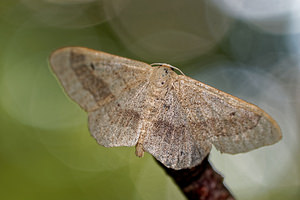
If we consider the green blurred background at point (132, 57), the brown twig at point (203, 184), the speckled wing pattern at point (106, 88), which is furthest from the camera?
the green blurred background at point (132, 57)

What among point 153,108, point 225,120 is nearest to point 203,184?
point 225,120

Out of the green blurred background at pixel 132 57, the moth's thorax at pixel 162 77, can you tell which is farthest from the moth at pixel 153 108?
the green blurred background at pixel 132 57

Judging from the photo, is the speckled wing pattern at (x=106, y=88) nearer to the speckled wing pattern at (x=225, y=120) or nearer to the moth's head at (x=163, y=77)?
the moth's head at (x=163, y=77)

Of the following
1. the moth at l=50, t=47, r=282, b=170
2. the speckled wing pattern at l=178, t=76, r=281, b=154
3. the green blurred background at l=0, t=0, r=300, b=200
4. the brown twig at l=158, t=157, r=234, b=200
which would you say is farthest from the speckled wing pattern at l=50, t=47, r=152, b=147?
the green blurred background at l=0, t=0, r=300, b=200

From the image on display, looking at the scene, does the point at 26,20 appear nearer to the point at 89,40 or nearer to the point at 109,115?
the point at 89,40

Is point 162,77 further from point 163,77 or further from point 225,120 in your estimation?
point 225,120
